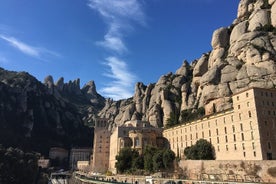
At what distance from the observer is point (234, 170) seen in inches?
2073

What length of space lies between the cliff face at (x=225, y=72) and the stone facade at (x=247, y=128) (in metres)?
11.6

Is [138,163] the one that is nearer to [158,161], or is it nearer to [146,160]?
[146,160]

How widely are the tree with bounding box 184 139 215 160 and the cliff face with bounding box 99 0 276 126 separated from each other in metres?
14.4

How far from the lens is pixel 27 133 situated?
16412 cm

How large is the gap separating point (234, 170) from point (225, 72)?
141 ft

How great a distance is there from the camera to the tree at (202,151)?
68438 mm

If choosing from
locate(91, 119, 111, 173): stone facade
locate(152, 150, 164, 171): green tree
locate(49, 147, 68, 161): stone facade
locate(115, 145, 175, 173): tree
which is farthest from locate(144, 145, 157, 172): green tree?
locate(49, 147, 68, 161): stone facade

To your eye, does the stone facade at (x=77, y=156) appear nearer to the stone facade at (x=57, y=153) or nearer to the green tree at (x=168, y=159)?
the stone facade at (x=57, y=153)

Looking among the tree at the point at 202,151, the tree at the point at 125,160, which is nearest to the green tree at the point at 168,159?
the tree at the point at 202,151

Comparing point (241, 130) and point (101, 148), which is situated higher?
point (241, 130)

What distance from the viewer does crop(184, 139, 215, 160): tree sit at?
68.4m

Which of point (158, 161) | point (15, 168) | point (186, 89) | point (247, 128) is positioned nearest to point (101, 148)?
point (15, 168)

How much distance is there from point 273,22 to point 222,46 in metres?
19.7

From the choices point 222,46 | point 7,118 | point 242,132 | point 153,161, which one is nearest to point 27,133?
point 7,118
